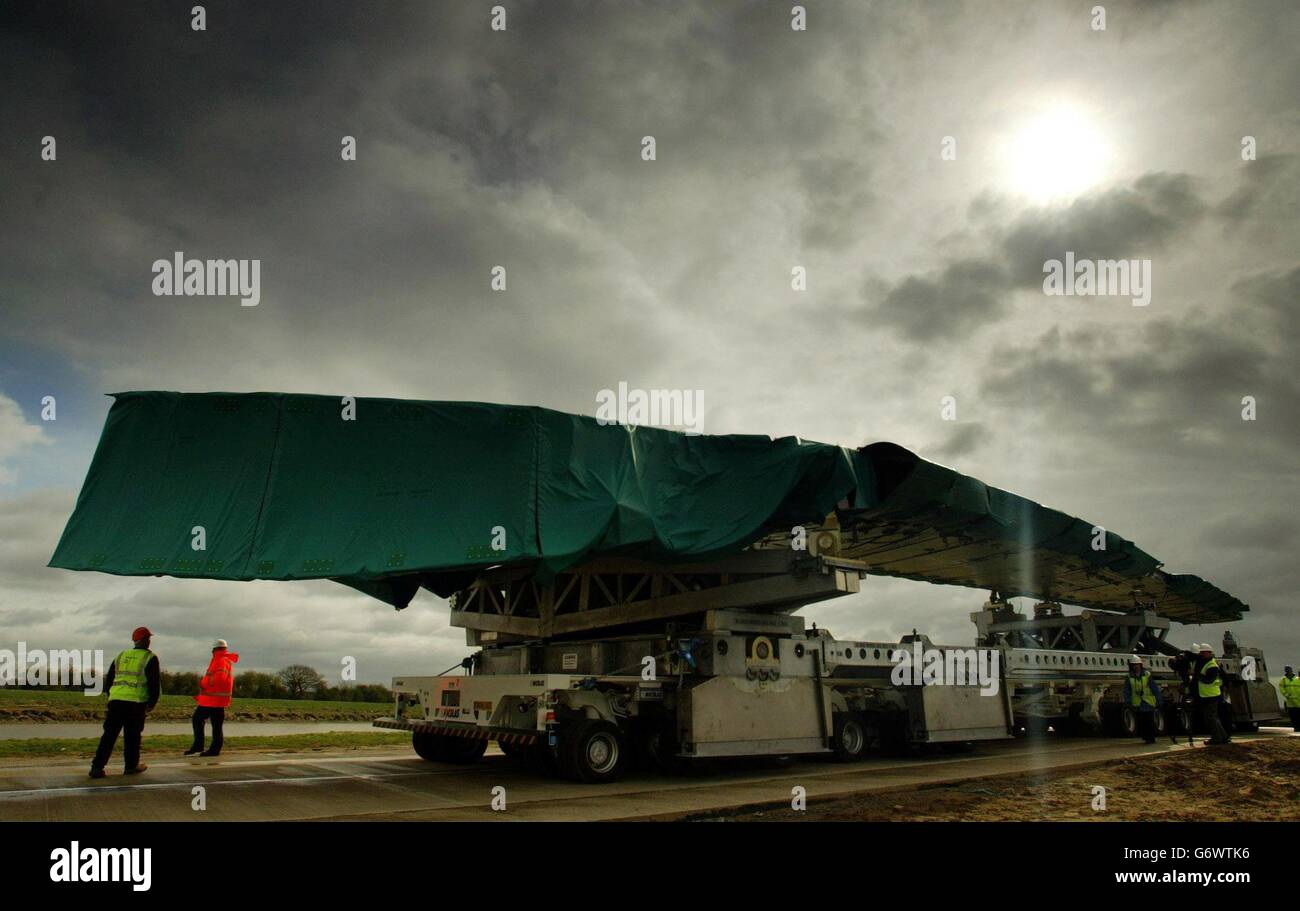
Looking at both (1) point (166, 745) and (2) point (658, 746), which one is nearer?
(2) point (658, 746)

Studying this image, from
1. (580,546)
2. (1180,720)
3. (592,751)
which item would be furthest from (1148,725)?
(580,546)

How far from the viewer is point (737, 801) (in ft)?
27.8

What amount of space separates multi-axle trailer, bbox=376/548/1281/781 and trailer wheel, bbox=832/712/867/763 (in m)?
0.03

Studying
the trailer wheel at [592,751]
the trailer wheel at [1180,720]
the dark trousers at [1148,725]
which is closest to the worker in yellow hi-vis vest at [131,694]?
the trailer wheel at [592,751]

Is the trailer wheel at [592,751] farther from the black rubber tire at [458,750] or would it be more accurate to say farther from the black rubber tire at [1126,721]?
the black rubber tire at [1126,721]

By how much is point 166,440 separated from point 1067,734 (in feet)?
59.2

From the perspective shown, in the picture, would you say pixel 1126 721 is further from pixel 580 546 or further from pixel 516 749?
pixel 580 546

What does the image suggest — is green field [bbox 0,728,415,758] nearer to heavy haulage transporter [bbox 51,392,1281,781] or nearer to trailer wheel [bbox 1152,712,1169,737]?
heavy haulage transporter [bbox 51,392,1281,781]

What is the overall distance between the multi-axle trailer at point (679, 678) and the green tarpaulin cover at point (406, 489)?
101 centimetres

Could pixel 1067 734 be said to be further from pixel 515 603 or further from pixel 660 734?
pixel 515 603

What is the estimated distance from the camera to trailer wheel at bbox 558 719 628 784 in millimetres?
10094

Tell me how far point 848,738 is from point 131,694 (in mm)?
9665

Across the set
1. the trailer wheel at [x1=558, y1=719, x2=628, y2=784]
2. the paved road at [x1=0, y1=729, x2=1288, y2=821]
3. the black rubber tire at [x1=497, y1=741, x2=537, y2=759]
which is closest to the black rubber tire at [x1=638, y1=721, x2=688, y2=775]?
the paved road at [x1=0, y1=729, x2=1288, y2=821]

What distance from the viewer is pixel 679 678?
434 inches
